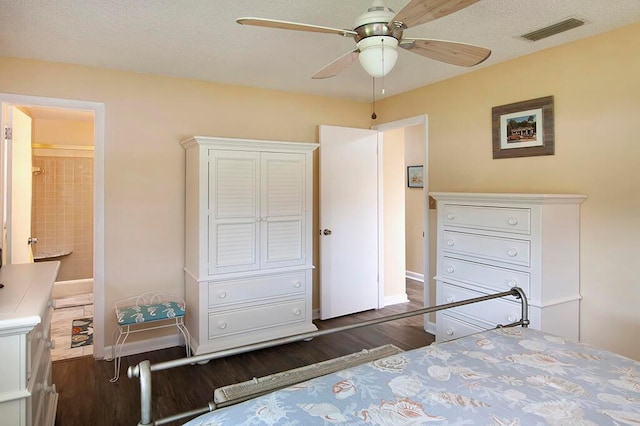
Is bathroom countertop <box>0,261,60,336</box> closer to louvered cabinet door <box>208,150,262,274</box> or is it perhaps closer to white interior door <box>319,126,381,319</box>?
louvered cabinet door <box>208,150,262,274</box>

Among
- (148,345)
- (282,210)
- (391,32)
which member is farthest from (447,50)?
(148,345)

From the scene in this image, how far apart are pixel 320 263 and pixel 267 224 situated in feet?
3.32

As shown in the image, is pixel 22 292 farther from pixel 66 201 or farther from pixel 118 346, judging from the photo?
pixel 66 201

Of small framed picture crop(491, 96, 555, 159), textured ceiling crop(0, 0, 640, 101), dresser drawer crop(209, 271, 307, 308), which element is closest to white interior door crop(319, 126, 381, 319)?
dresser drawer crop(209, 271, 307, 308)

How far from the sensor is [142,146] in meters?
3.38

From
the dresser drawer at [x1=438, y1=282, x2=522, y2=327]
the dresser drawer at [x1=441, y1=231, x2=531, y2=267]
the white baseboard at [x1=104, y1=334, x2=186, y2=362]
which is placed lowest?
the white baseboard at [x1=104, y1=334, x2=186, y2=362]

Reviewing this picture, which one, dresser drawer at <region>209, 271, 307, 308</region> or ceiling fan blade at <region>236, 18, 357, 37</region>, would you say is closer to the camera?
ceiling fan blade at <region>236, 18, 357, 37</region>

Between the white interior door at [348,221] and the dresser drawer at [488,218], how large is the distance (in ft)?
4.51

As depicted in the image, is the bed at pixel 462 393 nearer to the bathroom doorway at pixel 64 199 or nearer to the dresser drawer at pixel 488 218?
the dresser drawer at pixel 488 218

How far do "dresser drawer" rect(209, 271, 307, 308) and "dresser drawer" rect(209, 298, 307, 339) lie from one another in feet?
0.30

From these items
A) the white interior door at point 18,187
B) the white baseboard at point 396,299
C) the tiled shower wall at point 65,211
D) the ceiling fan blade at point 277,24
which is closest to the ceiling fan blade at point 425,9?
the ceiling fan blade at point 277,24

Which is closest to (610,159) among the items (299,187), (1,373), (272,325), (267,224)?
(299,187)

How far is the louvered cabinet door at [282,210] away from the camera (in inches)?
136

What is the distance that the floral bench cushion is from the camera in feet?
9.70
